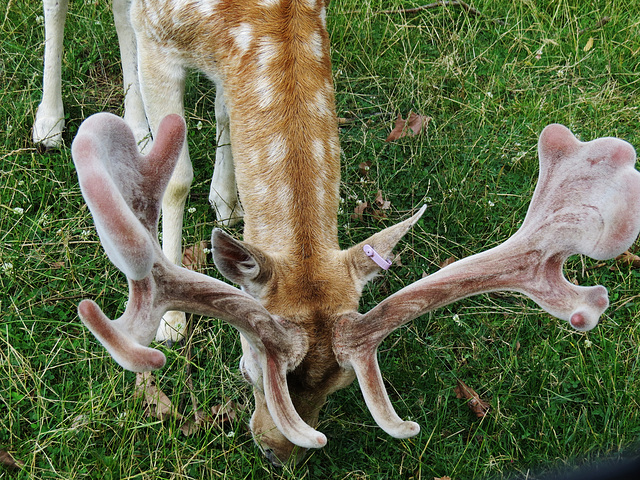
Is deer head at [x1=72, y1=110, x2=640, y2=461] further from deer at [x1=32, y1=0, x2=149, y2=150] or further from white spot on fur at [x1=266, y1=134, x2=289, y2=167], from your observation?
deer at [x1=32, y1=0, x2=149, y2=150]

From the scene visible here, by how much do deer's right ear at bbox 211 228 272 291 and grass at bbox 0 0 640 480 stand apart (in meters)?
1.11

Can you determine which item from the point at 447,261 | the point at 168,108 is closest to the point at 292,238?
the point at 168,108

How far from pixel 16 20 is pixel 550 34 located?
14.3ft

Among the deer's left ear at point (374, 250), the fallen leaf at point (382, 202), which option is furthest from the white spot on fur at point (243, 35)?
the fallen leaf at point (382, 202)

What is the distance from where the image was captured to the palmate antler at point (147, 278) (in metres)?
2.14

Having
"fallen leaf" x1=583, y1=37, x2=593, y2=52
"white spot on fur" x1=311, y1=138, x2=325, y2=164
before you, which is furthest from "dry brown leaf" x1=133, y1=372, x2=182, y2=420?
"fallen leaf" x1=583, y1=37, x2=593, y2=52

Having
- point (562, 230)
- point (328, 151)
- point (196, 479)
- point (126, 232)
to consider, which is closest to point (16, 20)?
point (328, 151)

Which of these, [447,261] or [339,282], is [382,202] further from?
[339,282]

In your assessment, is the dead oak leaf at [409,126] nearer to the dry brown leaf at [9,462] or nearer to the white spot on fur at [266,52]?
the white spot on fur at [266,52]

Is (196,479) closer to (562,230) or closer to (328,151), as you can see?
(328,151)

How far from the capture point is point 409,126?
552cm

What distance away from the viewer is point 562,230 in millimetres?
2752

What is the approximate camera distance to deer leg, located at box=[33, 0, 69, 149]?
16.3ft

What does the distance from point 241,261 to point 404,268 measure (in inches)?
82.2
